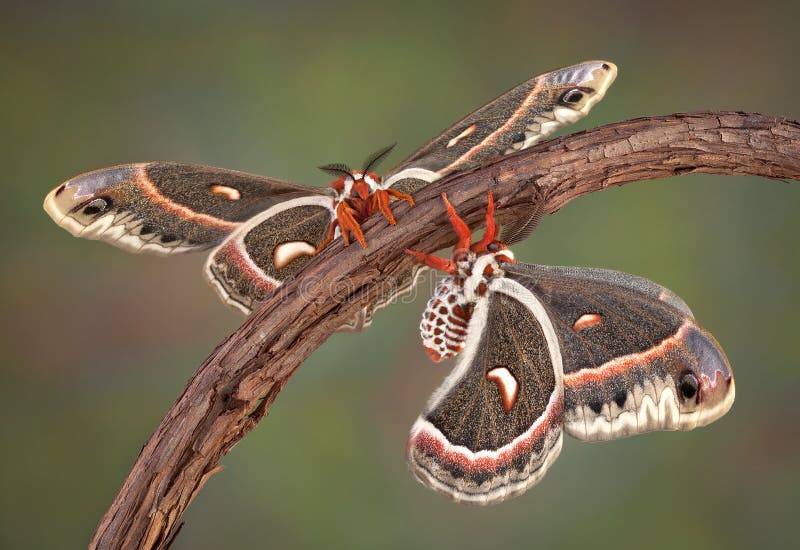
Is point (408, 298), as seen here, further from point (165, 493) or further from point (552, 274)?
point (165, 493)

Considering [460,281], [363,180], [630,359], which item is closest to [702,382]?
[630,359]

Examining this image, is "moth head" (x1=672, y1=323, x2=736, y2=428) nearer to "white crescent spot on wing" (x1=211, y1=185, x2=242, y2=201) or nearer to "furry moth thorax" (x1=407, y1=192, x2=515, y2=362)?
"furry moth thorax" (x1=407, y1=192, x2=515, y2=362)

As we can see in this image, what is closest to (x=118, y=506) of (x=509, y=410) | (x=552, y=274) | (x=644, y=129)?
(x=509, y=410)

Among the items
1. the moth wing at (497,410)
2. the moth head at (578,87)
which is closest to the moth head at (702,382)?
the moth wing at (497,410)

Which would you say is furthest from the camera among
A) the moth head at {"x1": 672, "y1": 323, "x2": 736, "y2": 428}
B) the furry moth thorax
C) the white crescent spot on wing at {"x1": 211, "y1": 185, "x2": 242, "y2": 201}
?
the white crescent spot on wing at {"x1": 211, "y1": 185, "x2": 242, "y2": 201}

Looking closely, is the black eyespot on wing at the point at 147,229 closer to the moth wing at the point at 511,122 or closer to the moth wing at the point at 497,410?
the moth wing at the point at 511,122

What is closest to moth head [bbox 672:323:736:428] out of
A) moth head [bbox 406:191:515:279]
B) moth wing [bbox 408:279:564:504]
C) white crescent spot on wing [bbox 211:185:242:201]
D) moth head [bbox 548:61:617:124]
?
moth wing [bbox 408:279:564:504]

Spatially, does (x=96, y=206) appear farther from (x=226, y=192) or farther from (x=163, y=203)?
(x=226, y=192)
